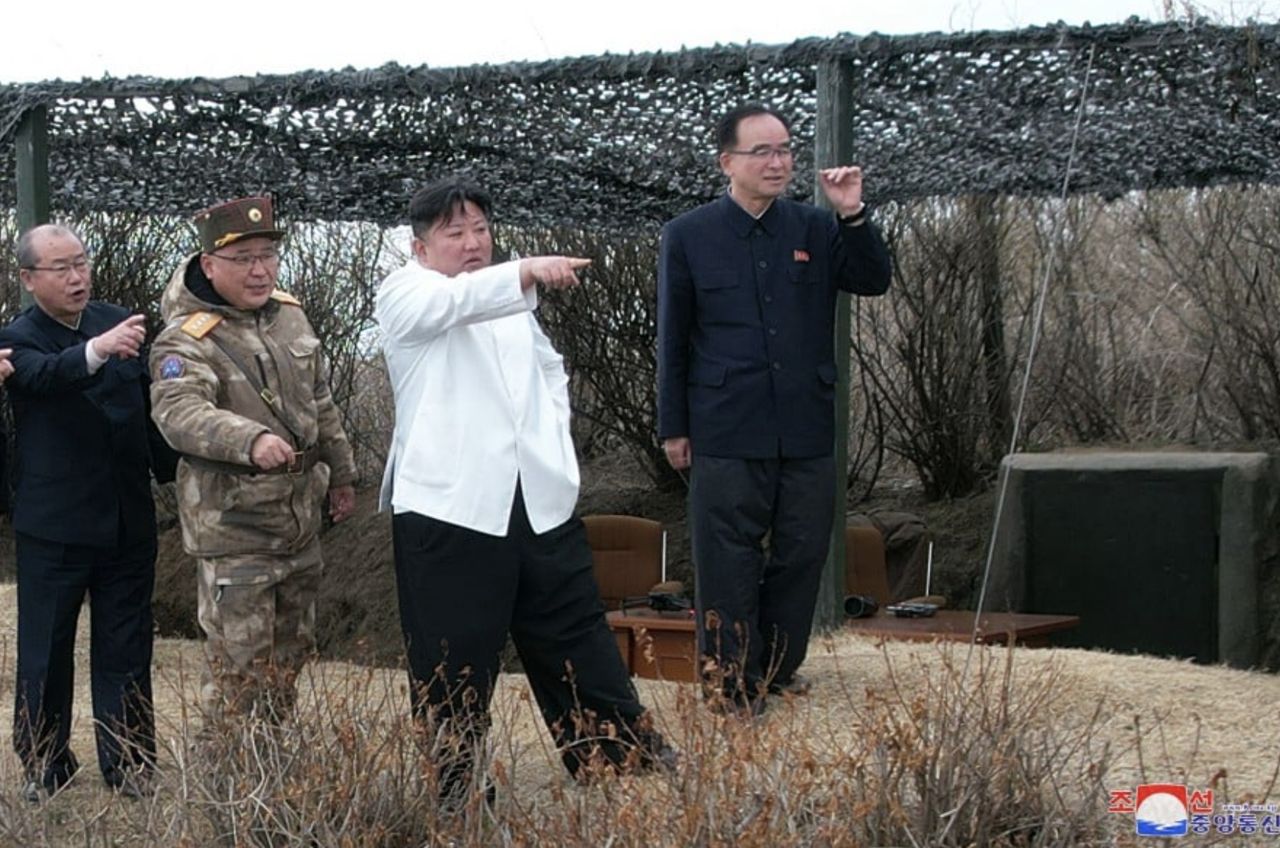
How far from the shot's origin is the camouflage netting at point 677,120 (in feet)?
21.3

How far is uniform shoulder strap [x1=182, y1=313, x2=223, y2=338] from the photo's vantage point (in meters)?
5.18

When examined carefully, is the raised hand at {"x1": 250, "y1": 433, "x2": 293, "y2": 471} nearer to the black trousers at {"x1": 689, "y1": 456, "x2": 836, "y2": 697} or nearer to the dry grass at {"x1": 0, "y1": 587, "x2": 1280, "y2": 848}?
the dry grass at {"x1": 0, "y1": 587, "x2": 1280, "y2": 848}

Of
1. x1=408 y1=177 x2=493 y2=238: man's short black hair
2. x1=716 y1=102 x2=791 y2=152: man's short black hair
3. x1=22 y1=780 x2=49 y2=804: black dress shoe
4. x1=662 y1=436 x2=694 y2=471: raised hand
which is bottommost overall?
x1=22 y1=780 x2=49 y2=804: black dress shoe

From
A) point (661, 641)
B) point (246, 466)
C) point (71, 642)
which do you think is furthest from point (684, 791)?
point (661, 641)

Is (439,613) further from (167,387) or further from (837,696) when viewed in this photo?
(837,696)

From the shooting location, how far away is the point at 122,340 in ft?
16.5

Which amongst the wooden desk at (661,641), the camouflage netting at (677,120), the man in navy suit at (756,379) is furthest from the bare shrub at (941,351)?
the man in navy suit at (756,379)

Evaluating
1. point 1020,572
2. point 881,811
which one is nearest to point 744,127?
point 881,811

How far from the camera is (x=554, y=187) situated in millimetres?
8508

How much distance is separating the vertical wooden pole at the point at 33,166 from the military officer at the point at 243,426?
7.34 feet

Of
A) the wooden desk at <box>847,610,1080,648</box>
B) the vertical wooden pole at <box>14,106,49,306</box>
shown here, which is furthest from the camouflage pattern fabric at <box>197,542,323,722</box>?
the vertical wooden pole at <box>14,106,49,306</box>

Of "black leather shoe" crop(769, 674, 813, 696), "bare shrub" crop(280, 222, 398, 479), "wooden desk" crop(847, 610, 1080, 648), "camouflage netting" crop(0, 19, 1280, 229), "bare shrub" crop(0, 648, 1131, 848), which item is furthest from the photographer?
"bare shrub" crop(280, 222, 398, 479)

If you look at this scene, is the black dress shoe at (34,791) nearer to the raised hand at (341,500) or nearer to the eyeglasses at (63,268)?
the raised hand at (341,500)

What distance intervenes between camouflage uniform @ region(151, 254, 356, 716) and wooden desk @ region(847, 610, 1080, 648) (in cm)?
240
